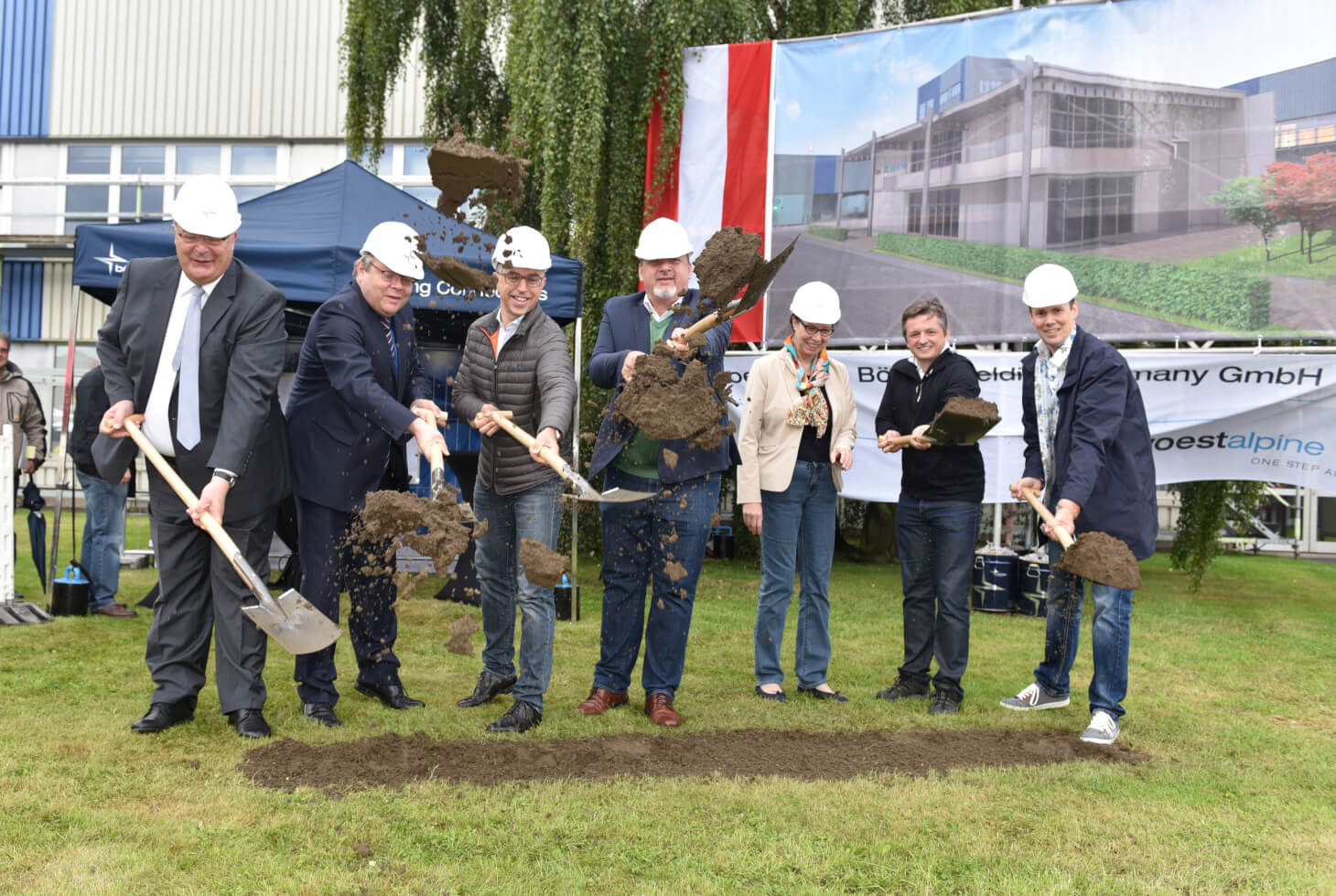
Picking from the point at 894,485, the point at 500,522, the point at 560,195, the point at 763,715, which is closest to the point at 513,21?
the point at 560,195

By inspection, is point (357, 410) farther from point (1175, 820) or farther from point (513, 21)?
point (513, 21)

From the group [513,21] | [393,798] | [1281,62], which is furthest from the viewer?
[513,21]

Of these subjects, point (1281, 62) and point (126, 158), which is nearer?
point (1281, 62)

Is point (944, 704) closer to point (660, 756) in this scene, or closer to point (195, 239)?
point (660, 756)

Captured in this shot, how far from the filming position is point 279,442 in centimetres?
409

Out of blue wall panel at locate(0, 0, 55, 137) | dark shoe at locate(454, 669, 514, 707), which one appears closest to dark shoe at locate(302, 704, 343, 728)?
dark shoe at locate(454, 669, 514, 707)

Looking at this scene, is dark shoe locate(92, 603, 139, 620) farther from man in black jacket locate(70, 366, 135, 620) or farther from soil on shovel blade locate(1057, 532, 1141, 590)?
soil on shovel blade locate(1057, 532, 1141, 590)

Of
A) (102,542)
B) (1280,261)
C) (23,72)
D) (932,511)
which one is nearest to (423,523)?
(932,511)

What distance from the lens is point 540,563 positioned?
12.6 feet

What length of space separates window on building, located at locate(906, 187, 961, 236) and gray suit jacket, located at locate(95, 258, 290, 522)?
6243mm

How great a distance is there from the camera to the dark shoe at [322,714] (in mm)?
4010

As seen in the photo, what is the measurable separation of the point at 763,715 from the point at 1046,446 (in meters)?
1.65

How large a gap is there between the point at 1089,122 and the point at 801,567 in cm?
541

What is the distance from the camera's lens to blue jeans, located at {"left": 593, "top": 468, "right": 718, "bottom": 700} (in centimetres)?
424
